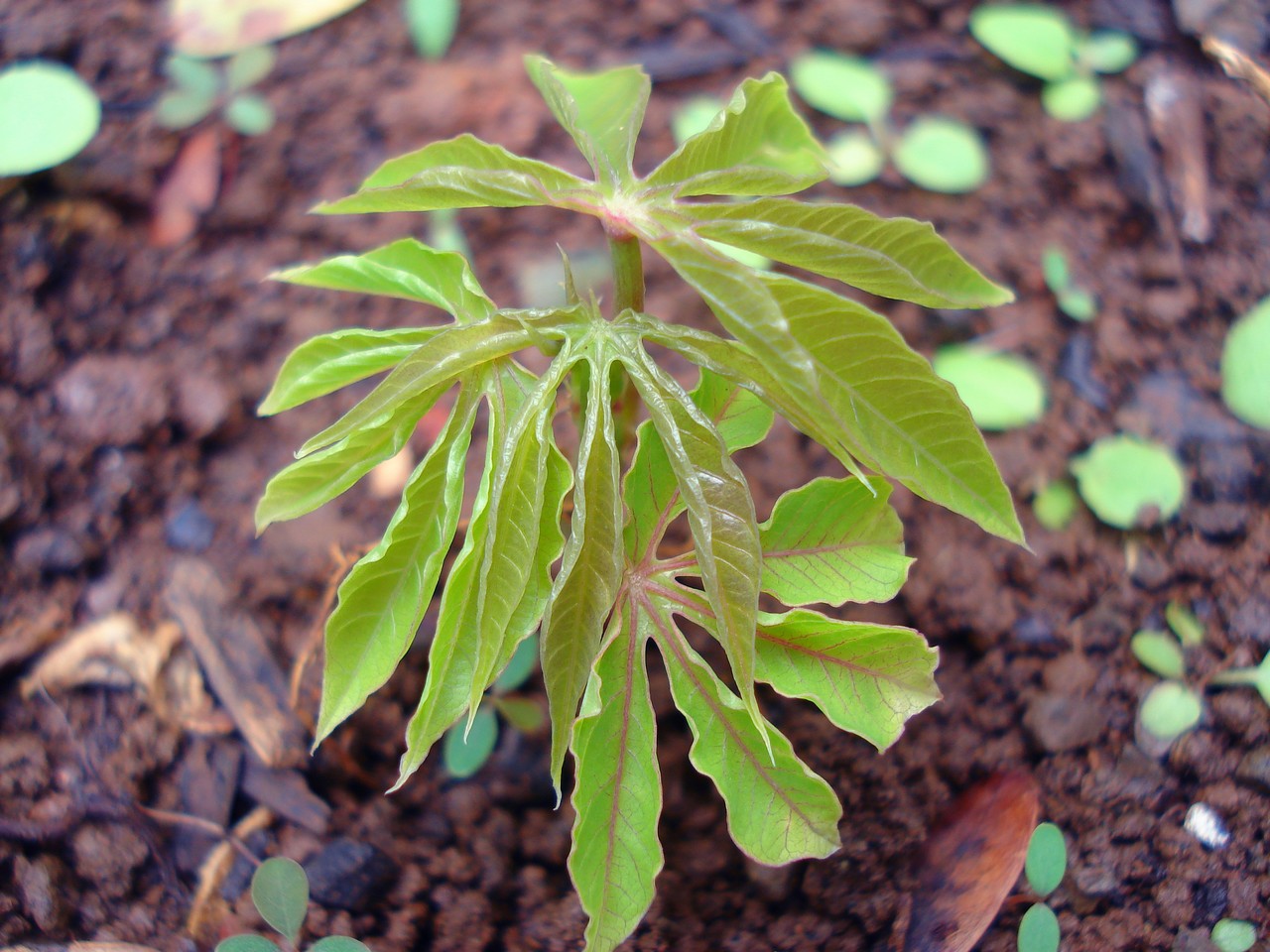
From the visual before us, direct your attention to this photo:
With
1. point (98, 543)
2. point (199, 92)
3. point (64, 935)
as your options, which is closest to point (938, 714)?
point (64, 935)

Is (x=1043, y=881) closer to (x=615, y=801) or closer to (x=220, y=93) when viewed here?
(x=615, y=801)

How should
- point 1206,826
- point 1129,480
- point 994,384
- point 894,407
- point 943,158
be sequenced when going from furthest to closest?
point 943,158 < point 994,384 < point 1129,480 < point 1206,826 < point 894,407

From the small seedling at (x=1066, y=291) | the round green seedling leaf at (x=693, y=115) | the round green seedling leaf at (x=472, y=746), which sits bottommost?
the round green seedling leaf at (x=472, y=746)

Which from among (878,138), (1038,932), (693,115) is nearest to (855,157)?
(878,138)

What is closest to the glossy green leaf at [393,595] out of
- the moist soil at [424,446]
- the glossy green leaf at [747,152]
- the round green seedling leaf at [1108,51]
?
the glossy green leaf at [747,152]

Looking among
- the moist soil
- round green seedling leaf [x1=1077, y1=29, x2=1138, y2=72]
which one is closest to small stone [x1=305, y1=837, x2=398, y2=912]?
the moist soil

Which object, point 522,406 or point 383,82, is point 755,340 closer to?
point 522,406

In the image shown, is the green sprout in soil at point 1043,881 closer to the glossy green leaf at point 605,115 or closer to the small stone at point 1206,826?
the small stone at point 1206,826
